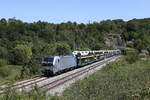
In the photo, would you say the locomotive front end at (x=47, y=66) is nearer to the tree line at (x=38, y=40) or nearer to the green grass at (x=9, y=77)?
the green grass at (x=9, y=77)

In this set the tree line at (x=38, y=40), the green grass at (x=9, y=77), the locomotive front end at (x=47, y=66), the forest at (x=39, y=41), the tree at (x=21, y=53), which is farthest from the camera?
the tree line at (x=38, y=40)

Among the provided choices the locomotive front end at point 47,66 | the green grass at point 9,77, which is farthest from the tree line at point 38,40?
the locomotive front end at point 47,66

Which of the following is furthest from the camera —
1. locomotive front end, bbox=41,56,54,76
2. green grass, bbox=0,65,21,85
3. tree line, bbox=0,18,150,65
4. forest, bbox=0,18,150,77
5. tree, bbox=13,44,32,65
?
tree line, bbox=0,18,150,65

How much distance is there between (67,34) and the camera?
114 metres

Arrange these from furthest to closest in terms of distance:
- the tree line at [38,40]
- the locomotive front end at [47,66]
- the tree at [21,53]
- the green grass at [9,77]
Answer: the tree line at [38,40]
the tree at [21,53]
the locomotive front end at [47,66]
the green grass at [9,77]

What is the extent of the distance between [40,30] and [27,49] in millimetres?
52600

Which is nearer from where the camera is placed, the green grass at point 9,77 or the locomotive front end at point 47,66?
the green grass at point 9,77

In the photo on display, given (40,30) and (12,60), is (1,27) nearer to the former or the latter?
(40,30)

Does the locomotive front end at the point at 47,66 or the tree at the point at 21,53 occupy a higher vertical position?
the locomotive front end at the point at 47,66

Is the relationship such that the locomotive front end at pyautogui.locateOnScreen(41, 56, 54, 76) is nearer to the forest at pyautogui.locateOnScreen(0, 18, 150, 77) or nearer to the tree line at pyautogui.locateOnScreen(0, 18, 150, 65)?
the tree line at pyautogui.locateOnScreen(0, 18, 150, 65)

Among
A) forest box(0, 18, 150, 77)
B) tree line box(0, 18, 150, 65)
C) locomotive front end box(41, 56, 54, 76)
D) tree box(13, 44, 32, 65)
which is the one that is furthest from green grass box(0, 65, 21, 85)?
tree box(13, 44, 32, 65)

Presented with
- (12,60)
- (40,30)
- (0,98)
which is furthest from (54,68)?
(40,30)

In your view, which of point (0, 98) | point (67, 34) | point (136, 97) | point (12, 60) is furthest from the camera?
point (67, 34)

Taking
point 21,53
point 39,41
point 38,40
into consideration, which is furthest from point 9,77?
point 38,40
